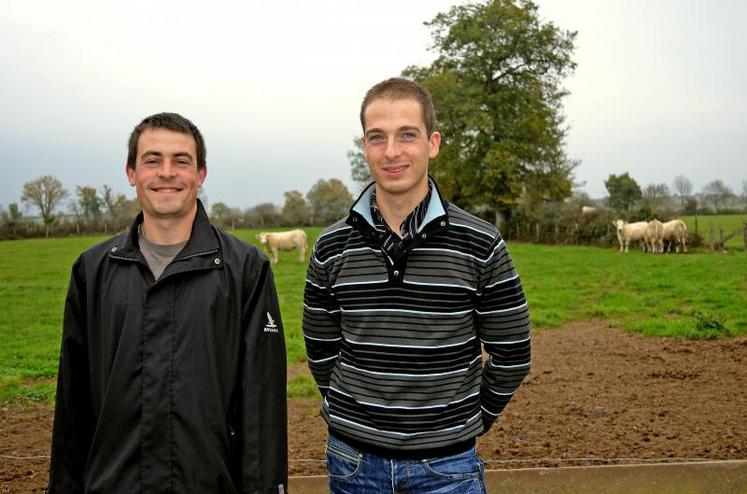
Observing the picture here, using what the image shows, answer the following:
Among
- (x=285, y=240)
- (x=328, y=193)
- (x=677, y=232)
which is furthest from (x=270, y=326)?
(x=328, y=193)

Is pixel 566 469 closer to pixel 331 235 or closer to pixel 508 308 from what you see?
pixel 508 308

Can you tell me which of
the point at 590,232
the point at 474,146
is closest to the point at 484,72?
the point at 474,146

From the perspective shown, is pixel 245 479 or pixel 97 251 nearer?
pixel 245 479

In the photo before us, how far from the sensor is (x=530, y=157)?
34.9 metres

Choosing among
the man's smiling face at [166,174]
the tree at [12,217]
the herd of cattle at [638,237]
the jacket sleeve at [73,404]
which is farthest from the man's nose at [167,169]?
the tree at [12,217]

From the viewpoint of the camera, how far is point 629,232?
26375 mm

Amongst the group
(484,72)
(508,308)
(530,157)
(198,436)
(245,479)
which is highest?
(484,72)

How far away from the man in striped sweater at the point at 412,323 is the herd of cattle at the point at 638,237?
21.1 meters

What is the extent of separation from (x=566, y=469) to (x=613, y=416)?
6.87 ft

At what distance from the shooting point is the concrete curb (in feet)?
12.4

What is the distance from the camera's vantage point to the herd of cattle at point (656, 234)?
81.9ft

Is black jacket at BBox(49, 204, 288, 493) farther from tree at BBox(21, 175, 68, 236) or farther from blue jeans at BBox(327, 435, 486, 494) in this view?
tree at BBox(21, 175, 68, 236)

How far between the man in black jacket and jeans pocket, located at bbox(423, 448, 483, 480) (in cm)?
60

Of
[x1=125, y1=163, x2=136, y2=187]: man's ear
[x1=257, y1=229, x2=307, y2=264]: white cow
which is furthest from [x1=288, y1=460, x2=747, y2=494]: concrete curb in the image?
[x1=257, y1=229, x2=307, y2=264]: white cow
